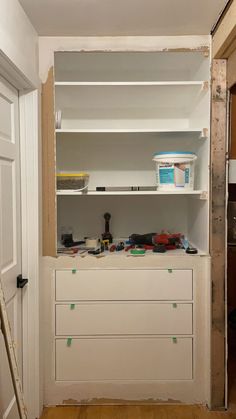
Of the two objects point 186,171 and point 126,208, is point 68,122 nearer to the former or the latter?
point 126,208

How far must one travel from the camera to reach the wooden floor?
2.16 metres

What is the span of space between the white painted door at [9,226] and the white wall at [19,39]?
0.47 ft

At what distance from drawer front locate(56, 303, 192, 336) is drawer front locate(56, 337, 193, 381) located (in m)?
0.07

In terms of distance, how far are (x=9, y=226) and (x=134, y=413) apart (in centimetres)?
142

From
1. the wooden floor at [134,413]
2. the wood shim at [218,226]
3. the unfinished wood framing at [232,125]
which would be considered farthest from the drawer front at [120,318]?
the unfinished wood framing at [232,125]

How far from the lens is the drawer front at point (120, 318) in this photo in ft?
7.39

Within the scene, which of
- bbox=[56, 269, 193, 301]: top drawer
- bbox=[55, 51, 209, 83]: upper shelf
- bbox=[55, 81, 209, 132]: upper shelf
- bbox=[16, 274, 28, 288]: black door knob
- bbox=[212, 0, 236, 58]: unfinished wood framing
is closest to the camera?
bbox=[212, 0, 236, 58]: unfinished wood framing

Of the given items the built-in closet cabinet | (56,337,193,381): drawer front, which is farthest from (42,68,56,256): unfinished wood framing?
(56,337,193,381): drawer front

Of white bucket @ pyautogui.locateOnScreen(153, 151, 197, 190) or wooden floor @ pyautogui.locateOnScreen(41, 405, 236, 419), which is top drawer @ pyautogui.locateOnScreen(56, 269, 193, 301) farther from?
wooden floor @ pyautogui.locateOnScreen(41, 405, 236, 419)

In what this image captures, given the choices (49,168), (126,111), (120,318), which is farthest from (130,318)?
(126,111)

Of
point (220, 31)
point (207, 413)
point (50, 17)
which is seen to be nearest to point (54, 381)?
point (207, 413)

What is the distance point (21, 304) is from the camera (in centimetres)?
210

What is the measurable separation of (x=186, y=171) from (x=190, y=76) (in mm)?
911

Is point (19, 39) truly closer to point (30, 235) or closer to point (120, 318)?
point (30, 235)
